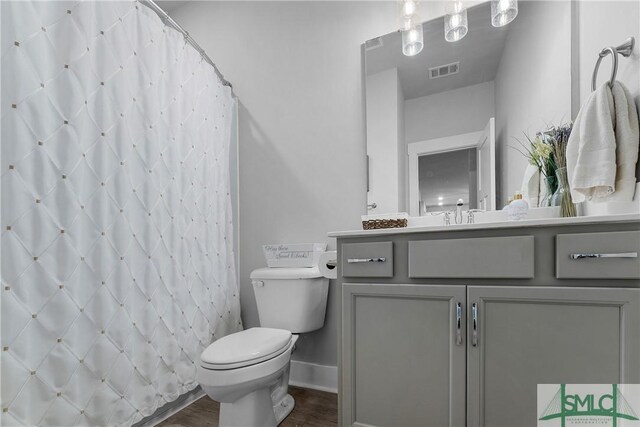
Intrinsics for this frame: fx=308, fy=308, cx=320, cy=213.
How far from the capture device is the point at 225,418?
1354 mm

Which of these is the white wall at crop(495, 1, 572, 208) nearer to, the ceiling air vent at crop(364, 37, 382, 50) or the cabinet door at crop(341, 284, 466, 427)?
→ the ceiling air vent at crop(364, 37, 382, 50)

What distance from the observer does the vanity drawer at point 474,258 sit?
3.21 feet

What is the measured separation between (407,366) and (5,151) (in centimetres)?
151

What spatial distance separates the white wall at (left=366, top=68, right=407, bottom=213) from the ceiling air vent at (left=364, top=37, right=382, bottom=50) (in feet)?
0.51

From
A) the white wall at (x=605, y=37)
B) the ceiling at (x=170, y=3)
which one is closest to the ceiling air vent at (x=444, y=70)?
the white wall at (x=605, y=37)

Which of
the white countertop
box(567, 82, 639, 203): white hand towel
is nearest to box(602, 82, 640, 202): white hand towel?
box(567, 82, 639, 203): white hand towel

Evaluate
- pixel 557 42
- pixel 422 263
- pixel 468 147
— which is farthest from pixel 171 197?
pixel 557 42

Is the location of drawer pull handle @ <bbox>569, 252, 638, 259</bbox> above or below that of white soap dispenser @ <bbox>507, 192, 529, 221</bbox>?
below

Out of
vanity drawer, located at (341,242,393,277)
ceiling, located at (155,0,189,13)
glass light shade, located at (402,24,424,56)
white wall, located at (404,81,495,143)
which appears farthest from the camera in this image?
ceiling, located at (155,0,189,13)

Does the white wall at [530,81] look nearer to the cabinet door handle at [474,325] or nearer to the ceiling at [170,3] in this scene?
the cabinet door handle at [474,325]

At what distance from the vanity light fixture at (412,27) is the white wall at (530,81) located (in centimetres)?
43

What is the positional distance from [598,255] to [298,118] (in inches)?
65.2

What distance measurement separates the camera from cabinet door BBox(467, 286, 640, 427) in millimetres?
860
